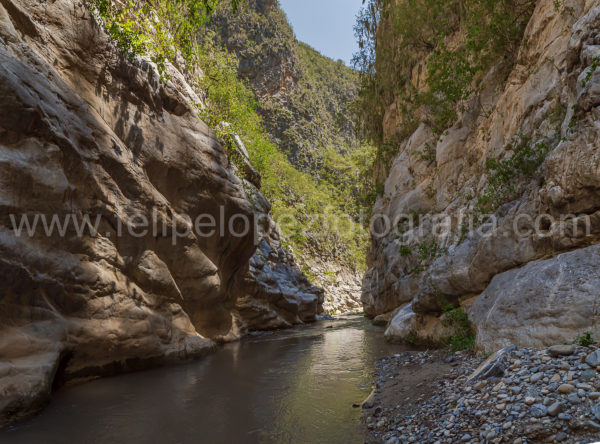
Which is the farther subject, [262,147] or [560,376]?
[262,147]

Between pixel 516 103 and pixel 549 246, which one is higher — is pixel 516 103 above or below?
above

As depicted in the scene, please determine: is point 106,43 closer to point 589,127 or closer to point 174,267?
point 174,267

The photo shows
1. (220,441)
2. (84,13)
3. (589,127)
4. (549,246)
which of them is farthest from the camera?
(84,13)

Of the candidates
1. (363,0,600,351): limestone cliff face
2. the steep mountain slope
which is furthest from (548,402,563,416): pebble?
the steep mountain slope

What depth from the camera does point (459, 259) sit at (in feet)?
28.4

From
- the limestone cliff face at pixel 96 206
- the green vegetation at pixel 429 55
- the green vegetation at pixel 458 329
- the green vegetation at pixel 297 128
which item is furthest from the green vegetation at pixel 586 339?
the green vegetation at pixel 297 128

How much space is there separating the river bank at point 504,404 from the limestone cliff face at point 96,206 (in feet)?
20.3

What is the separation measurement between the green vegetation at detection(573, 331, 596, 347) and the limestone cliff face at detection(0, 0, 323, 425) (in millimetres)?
8465

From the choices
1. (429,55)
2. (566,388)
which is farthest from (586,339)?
(429,55)

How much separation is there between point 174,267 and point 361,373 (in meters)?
6.85

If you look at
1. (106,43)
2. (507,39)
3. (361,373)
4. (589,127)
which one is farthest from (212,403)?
(507,39)

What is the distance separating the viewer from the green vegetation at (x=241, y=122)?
1054cm

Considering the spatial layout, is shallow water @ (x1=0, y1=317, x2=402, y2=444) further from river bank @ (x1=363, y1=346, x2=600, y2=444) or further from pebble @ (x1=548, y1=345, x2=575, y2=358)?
pebble @ (x1=548, y1=345, x2=575, y2=358)

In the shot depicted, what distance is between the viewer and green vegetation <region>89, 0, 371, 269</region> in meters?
10.5
